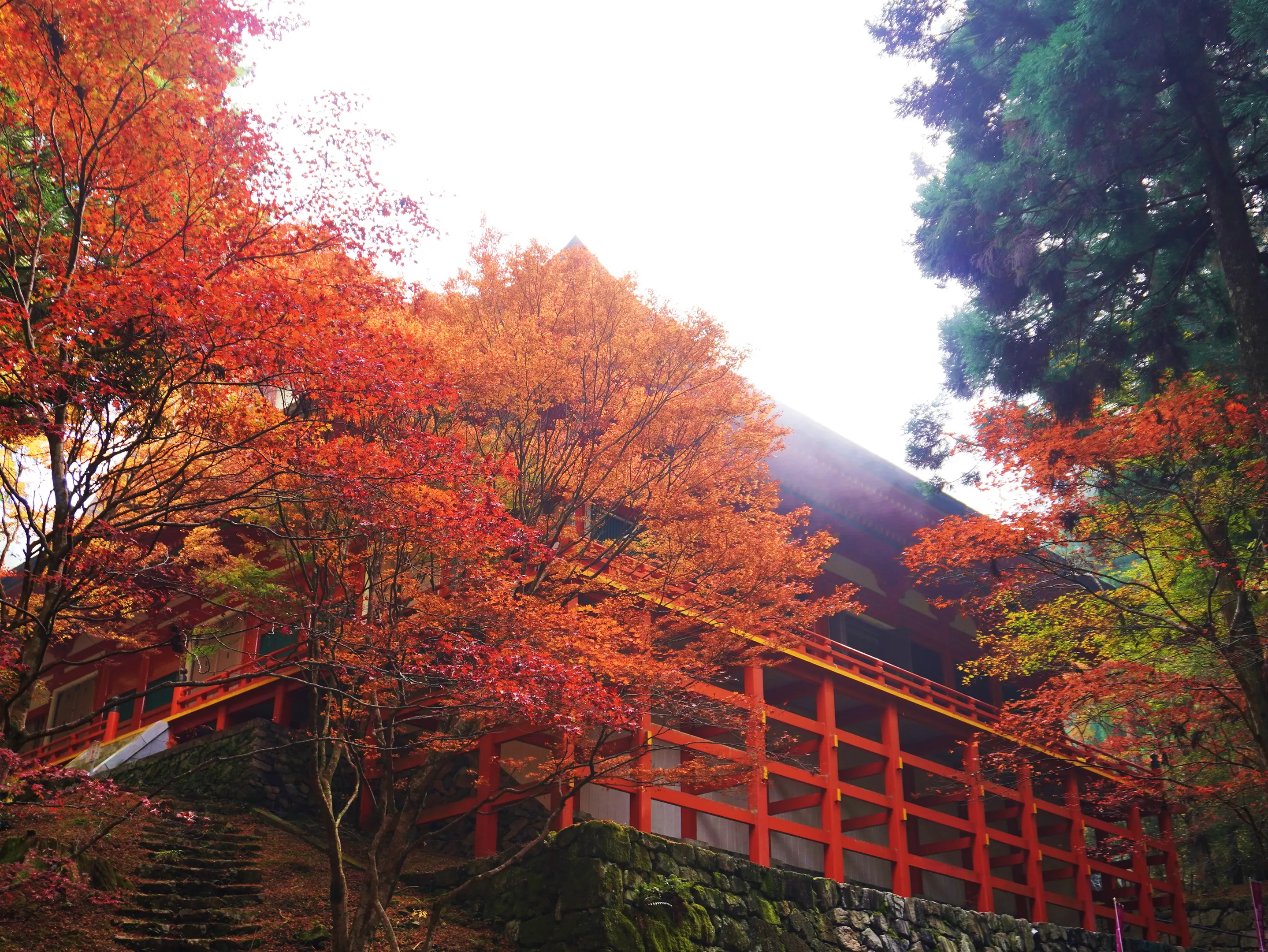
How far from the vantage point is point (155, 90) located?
788 centimetres

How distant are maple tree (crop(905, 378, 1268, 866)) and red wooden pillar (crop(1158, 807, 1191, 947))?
4263 mm

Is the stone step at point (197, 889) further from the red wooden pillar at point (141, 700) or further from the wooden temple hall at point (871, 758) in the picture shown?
the red wooden pillar at point (141, 700)

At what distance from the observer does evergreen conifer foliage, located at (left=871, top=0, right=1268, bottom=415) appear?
10.1m

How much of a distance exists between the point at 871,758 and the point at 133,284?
1636cm

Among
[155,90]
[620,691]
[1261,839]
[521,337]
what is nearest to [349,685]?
[620,691]

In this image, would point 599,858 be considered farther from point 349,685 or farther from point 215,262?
point 215,262

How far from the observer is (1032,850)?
1819 centimetres

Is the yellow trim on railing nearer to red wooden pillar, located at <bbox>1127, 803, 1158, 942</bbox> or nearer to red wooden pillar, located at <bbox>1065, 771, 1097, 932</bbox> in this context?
red wooden pillar, located at <bbox>1065, 771, 1097, 932</bbox>

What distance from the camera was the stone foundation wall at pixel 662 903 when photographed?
11.0 m

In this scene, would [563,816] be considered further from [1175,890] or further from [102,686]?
[1175,890]

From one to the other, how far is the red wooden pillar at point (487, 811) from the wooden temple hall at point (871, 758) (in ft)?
0.08

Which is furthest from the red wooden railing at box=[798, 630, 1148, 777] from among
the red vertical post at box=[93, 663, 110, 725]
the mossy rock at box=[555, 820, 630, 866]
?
the red vertical post at box=[93, 663, 110, 725]

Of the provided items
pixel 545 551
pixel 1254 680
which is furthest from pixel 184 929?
pixel 1254 680

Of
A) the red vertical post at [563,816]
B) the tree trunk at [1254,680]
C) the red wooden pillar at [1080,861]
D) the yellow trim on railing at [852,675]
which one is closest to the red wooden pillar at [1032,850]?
the yellow trim on railing at [852,675]
